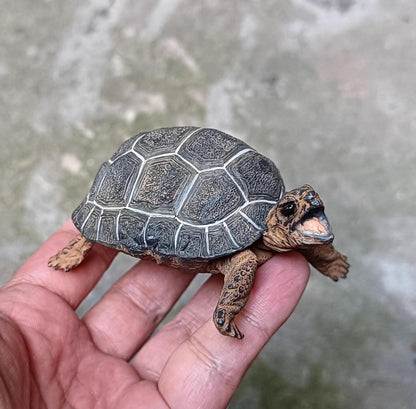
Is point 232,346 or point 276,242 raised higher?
point 276,242

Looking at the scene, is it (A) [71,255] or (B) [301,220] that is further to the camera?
(A) [71,255]

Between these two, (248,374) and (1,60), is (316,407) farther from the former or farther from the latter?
(1,60)

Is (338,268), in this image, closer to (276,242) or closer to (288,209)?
(276,242)


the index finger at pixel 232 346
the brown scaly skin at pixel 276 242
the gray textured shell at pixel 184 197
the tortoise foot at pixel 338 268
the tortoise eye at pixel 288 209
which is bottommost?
the tortoise foot at pixel 338 268

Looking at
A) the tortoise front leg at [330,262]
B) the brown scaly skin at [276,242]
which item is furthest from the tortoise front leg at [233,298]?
the tortoise front leg at [330,262]

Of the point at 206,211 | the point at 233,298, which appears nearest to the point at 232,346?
the point at 233,298

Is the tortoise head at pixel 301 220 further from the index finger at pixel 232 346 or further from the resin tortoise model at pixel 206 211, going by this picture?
the index finger at pixel 232 346
